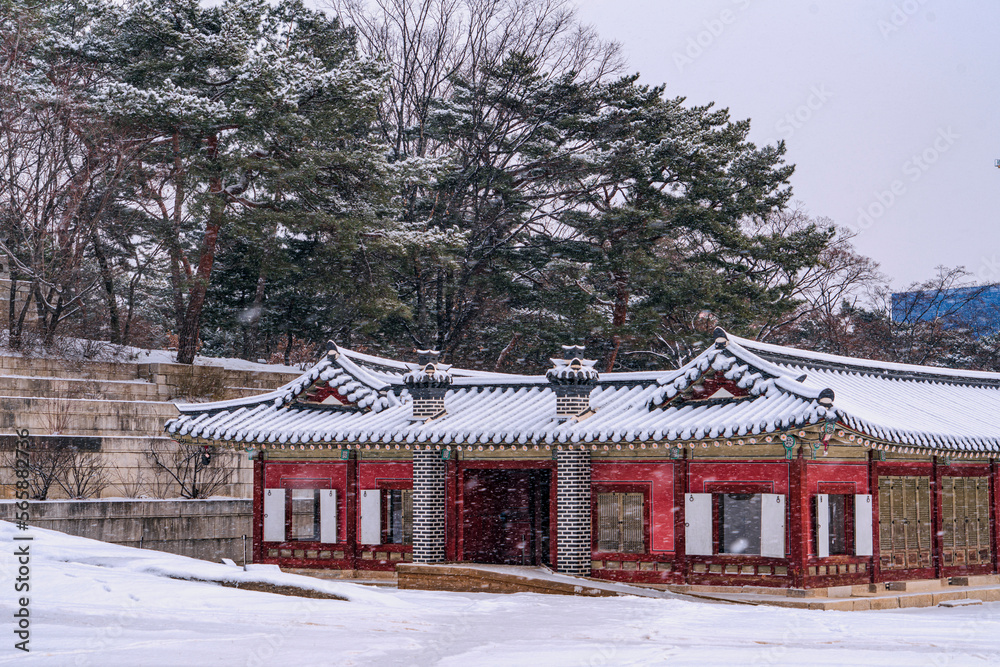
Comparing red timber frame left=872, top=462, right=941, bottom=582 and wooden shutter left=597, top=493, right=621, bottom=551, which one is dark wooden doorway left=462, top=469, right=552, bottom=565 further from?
red timber frame left=872, top=462, right=941, bottom=582

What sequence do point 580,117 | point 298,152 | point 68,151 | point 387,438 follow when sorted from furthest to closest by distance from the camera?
point 580,117 < point 298,152 < point 68,151 < point 387,438

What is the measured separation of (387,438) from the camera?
20.4 meters

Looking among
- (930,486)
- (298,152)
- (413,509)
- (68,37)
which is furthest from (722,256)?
(68,37)

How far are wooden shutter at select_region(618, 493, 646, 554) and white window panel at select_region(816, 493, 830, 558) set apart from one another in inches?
123

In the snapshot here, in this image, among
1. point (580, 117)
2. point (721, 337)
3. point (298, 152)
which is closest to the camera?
point (721, 337)

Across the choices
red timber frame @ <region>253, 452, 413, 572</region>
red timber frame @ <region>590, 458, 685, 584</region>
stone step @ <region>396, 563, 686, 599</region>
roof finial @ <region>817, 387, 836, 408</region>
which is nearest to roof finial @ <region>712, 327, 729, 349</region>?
red timber frame @ <region>590, 458, 685, 584</region>

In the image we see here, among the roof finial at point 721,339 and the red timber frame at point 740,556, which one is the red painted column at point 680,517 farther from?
the roof finial at point 721,339

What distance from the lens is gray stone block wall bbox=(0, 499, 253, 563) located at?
72.0 ft

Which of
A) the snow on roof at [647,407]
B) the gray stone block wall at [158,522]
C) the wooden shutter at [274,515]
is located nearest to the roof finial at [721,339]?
the snow on roof at [647,407]

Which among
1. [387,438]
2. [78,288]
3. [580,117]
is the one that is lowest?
[387,438]

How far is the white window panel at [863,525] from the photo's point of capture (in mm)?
18969

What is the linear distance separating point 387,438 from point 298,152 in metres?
14.0

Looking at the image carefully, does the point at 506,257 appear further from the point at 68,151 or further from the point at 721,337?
the point at 721,337

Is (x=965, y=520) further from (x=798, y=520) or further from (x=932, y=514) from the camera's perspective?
(x=798, y=520)
